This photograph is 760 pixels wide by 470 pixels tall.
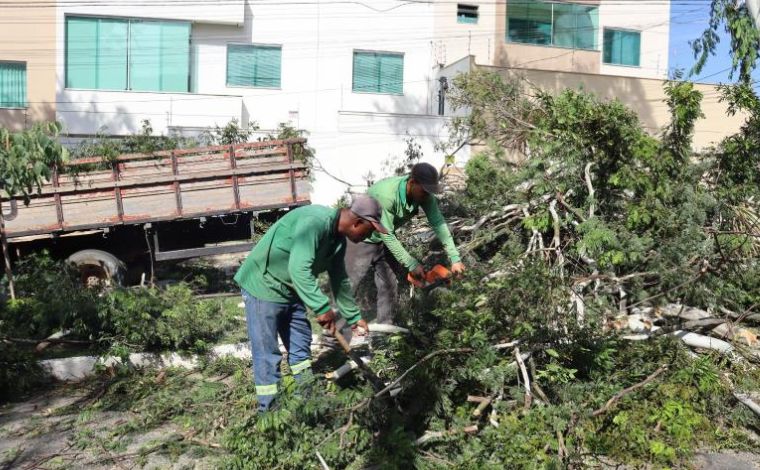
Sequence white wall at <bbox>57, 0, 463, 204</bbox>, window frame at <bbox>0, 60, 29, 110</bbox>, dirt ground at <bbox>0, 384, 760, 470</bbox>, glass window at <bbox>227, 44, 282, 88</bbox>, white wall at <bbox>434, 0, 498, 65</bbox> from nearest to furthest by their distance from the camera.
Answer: dirt ground at <bbox>0, 384, 760, 470</bbox>
white wall at <bbox>57, 0, 463, 204</bbox>
window frame at <bbox>0, 60, 29, 110</bbox>
glass window at <bbox>227, 44, 282, 88</bbox>
white wall at <bbox>434, 0, 498, 65</bbox>

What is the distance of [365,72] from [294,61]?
2087mm

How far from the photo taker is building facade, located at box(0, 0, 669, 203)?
17.6 m

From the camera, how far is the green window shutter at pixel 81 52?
18234 millimetres

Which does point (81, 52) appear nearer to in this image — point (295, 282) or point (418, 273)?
point (418, 273)

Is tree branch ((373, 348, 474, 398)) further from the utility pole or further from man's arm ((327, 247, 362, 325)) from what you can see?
the utility pole

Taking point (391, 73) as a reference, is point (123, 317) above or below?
below

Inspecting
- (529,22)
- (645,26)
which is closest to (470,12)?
(529,22)

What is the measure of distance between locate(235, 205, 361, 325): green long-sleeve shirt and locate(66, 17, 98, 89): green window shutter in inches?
622

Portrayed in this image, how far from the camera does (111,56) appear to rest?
60.3ft

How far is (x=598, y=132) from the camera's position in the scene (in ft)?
23.4

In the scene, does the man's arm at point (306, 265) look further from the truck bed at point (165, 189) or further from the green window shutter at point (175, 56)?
the green window shutter at point (175, 56)

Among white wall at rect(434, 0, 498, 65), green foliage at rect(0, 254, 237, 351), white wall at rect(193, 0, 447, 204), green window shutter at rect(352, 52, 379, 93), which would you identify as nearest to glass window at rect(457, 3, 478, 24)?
white wall at rect(434, 0, 498, 65)

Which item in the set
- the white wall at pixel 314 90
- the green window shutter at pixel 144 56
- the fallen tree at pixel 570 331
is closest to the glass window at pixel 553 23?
the white wall at pixel 314 90

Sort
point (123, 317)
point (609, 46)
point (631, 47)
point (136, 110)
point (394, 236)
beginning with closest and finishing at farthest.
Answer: point (394, 236) < point (123, 317) < point (136, 110) < point (609, 46) < point (631, 47)
